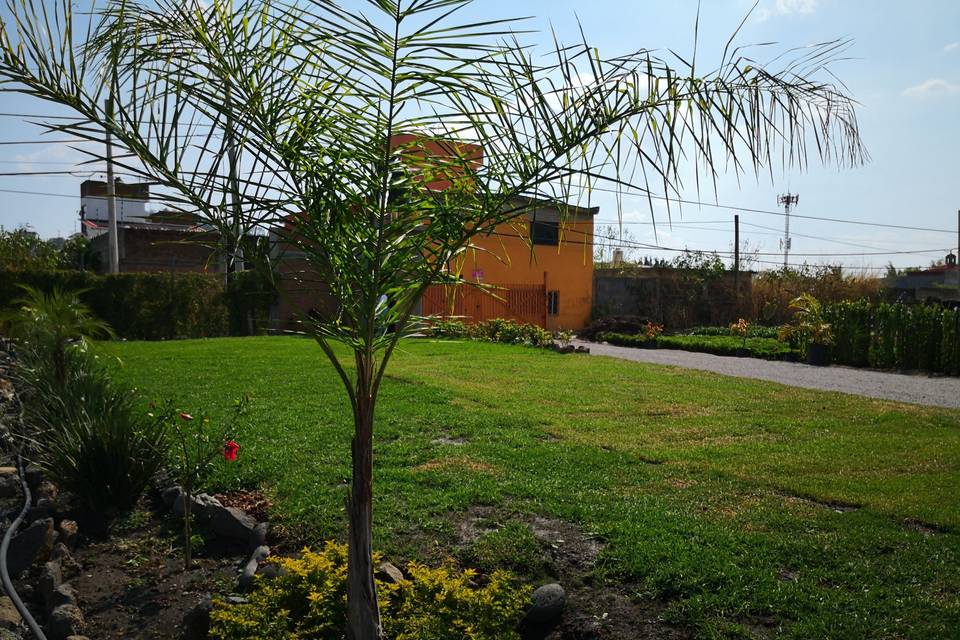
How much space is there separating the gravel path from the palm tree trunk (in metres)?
9.31

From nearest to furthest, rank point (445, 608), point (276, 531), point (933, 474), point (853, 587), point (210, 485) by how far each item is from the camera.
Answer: point (445, 608) < point (853, 587) < point (276, 531) < point (210, 485) < point (933, 474)

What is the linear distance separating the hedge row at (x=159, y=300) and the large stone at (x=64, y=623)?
1476 centimetres

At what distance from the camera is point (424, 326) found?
9.26 ft

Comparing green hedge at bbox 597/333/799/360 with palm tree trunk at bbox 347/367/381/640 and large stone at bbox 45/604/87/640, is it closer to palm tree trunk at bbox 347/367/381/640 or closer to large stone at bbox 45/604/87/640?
palm tree trunk at bbox 347/367/381/640

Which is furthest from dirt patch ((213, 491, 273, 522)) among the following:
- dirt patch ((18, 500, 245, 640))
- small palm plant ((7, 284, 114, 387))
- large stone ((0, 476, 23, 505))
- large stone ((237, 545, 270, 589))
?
small palm plant ((7, 284, 114, 387))

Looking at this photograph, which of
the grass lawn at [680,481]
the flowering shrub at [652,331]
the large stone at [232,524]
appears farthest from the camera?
the flowering shrub at [652,331]

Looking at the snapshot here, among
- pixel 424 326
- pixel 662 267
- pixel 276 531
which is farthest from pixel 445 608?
pixel 662 267

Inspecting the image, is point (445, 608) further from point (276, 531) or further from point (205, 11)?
point (205, 11)

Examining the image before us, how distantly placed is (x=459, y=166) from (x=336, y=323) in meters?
0.77

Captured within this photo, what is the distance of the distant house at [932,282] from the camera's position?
30.9 m

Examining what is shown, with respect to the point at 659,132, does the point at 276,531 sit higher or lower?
lower

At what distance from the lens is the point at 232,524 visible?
4227mm

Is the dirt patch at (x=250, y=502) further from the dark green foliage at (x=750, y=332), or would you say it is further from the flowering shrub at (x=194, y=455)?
the dark green foliage at (x=750, y=332)

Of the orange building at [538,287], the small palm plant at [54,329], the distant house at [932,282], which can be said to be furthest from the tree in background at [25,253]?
the distant house at [932,282]
